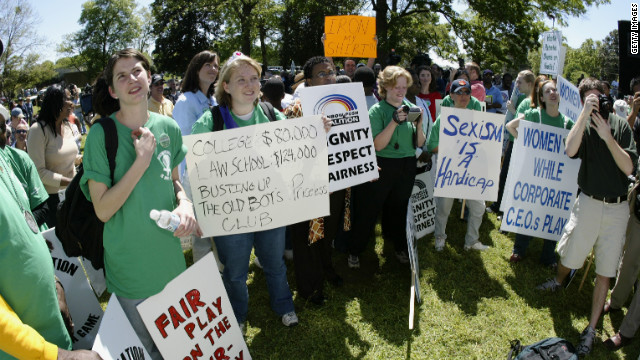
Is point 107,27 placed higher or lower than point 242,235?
higher

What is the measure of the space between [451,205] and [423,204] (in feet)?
1.12

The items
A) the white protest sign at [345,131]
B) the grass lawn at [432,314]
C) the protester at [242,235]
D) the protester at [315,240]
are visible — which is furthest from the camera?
the protester at [315,240]

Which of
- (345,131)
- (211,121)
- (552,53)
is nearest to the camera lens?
(211,121)

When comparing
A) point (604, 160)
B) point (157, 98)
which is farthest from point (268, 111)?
point (604, 160)

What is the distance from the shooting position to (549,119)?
171 inches

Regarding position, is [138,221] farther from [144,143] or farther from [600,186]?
[600,186]

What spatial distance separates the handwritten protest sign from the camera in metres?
7.06

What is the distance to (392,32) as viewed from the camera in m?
18.4


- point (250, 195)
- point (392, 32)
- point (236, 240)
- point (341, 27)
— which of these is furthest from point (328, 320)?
point (392, 32)

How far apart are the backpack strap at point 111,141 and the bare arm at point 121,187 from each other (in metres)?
0.08

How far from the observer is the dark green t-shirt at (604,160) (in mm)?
3232

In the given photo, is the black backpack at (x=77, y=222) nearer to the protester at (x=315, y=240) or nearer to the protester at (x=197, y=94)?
the protester at (x=197, y=94)

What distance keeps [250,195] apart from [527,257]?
12.6 ft

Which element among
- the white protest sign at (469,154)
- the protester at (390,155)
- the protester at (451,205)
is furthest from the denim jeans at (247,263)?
the protester at (451,205)
